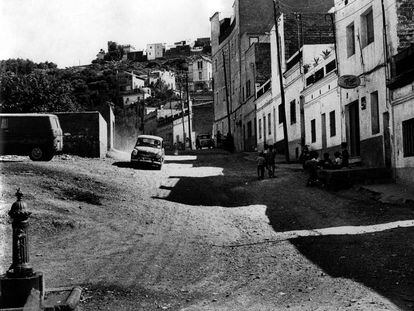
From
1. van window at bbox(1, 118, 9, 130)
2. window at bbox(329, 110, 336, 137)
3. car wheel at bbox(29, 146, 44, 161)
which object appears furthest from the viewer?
window at bbox(329, 110, 336, 137)

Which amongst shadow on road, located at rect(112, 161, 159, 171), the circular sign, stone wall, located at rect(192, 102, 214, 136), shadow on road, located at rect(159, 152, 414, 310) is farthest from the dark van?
stone wall, located at rect(192, 102, 214, 136)

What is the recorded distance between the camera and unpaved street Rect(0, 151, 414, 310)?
8.48 meters

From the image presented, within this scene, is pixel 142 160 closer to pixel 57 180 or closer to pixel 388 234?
pixel 57 180

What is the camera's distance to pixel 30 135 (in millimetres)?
22234

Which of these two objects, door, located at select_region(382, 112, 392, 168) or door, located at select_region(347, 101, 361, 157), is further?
door, located at select_region(347, 101, 361, 157)

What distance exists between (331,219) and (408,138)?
15.0 ft

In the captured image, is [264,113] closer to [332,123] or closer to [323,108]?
[323,108]

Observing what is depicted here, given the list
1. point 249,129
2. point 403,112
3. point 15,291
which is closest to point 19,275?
point 15,291

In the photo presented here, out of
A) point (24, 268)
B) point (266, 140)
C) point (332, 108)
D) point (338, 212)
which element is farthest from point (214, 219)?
point (266, 140)

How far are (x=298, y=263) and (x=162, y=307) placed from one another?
3504mm

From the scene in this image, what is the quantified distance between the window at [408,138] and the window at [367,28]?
197 inches

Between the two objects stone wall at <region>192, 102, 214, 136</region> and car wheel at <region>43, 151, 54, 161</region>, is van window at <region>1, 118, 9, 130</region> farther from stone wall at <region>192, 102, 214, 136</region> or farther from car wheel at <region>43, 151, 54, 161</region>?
stone wall at <region>192, 102, 214, 136</region>

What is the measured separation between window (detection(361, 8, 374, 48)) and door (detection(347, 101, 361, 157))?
2.58 m

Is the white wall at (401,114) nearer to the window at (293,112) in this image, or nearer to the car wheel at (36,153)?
the car wheel at (36,153)
